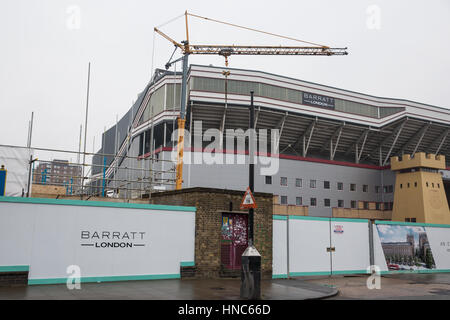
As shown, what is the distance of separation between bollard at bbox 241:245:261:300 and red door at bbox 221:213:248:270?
5.30 metres

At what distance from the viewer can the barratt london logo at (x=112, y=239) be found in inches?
584

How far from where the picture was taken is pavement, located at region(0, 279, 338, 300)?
11.4m

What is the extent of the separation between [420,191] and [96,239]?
1771 inches

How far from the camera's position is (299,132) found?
5194cm

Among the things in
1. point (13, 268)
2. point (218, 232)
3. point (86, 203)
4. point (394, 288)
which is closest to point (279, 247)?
point (218, 232)

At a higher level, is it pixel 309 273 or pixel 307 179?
pixel 307 179

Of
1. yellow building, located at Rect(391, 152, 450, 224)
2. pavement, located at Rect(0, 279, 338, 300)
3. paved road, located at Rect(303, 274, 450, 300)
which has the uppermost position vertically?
yellow building, located at Rect(391, 152, 450, 224)

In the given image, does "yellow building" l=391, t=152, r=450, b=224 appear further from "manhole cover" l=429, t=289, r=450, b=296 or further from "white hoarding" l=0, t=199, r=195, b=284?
"white hoarding" l=0, t=199, r=195, b=284

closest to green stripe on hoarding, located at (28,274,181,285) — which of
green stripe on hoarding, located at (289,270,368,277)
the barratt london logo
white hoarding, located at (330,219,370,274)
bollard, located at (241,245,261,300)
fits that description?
the barratt london logo

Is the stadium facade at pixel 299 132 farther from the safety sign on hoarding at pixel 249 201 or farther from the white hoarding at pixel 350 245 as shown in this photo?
the safety sign on hoarding at pixel 249 201

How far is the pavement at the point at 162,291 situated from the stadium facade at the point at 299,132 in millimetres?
26589

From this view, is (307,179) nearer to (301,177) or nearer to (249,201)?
(301,177)

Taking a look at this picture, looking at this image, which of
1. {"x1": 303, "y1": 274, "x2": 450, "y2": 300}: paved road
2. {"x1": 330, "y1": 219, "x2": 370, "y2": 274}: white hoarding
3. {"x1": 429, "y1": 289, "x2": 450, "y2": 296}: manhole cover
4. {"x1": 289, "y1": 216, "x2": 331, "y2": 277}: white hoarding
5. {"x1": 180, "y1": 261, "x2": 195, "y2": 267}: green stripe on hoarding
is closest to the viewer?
{"x1": 303, "y1": 274, "x2": 450, "y2": 300}: paved road
